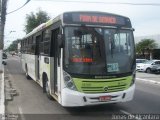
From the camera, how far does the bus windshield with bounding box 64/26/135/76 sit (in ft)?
31.9

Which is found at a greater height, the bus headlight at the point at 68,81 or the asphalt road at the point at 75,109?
the bus headlight at the point at 68,81

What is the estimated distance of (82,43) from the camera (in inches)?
388

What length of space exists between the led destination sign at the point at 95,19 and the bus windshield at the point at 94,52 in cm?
22

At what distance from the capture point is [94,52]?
9.90 metres

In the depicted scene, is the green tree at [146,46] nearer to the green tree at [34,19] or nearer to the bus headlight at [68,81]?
the green tree at [34,19]

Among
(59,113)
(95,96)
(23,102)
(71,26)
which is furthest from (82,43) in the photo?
(23,102)

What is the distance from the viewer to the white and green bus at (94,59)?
9.66m

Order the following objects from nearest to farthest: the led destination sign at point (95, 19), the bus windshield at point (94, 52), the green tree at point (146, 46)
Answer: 1. the bus windshield at point (94, 52)
2. the led destination sign at point (95, 19)
3. the green tree at point (146, 46)

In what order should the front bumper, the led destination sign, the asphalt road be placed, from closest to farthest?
the front bumper < the asphalt road < the led destination sign

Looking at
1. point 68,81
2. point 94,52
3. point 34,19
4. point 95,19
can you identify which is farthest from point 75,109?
point 34,19

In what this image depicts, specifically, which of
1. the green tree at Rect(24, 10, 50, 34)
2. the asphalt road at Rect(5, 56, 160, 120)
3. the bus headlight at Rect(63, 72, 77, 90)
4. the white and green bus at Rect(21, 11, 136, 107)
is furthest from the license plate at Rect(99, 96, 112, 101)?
the green tree at Rect(24, 10, 50, 34)

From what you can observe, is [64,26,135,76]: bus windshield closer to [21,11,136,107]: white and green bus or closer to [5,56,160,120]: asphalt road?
[21,11,136,107]: white and green bus

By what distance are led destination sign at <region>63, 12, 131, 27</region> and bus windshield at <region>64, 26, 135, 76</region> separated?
0.22 meters

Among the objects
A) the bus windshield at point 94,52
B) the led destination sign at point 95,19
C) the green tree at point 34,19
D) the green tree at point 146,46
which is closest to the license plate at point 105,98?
the bus windshield at point 94,52
